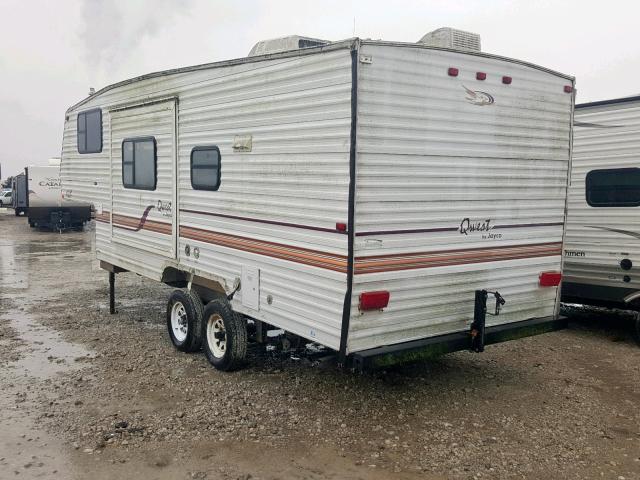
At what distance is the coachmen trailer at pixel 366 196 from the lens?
5074 millimetres

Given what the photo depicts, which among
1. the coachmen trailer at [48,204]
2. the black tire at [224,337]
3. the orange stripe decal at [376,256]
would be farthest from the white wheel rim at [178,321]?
the coachmen trailer at [48,204]

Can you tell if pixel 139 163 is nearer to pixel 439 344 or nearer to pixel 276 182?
pixel 276 182

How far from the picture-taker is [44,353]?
767 centimetres

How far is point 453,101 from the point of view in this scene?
18.2 ft

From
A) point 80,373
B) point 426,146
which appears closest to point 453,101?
point 426,146

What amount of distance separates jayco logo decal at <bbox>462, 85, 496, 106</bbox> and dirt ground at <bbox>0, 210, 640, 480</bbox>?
9.73 feet

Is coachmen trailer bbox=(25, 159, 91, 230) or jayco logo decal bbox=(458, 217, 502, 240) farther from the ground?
jayco logo decal bbox=(458, 217, 502, 240)

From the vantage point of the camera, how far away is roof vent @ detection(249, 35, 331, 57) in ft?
20.9

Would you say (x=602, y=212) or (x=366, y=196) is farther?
(x=602, y=212)

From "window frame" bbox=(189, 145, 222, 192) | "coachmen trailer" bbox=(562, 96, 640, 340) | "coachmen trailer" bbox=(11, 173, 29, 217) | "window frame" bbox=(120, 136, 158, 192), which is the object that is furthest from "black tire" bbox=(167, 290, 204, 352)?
"coachmen trailer" bbox=(11, 173, 29, 217)

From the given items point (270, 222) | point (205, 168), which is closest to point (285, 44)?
point (205, 168)

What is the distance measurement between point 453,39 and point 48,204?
72.7 ft

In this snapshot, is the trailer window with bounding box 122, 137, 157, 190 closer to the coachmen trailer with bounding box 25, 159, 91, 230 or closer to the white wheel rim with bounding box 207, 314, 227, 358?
the white wheel rim with bounding box 207, 314, 227, 358

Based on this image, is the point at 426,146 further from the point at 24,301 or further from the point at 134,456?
the point at 24,301
